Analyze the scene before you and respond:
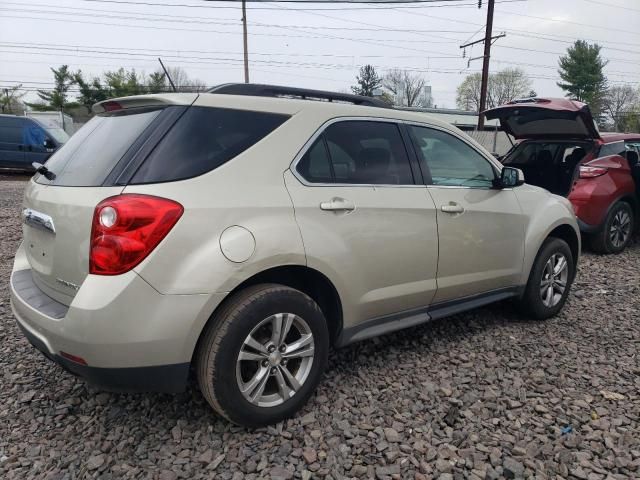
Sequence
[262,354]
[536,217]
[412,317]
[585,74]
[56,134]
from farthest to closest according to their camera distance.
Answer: [585,74] → [56,134] → [536,217] → [412,317] → [262,354]

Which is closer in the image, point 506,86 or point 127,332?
point 127,332

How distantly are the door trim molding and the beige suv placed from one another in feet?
0.04

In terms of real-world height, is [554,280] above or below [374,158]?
below

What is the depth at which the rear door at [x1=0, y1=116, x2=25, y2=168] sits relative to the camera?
15.4m

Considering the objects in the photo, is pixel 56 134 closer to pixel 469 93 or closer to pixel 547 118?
pixel 547 118

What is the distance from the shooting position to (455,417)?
8.58 feet

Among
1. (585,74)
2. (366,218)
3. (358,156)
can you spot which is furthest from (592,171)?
(585,74)

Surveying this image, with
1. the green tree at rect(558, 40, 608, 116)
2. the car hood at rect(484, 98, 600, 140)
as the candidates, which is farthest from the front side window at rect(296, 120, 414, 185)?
the green tree at rect(558, 40, 608, 116)

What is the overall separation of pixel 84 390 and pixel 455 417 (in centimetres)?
212

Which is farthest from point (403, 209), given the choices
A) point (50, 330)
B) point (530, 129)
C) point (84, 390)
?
point (530, 129)

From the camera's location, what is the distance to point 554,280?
13.3 feet

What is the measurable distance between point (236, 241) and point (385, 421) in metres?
1.26

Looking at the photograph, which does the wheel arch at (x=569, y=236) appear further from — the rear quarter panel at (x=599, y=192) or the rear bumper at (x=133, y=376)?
the rear bumper at (x=133, y=376)

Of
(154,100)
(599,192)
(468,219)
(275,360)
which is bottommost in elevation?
(275,360)
